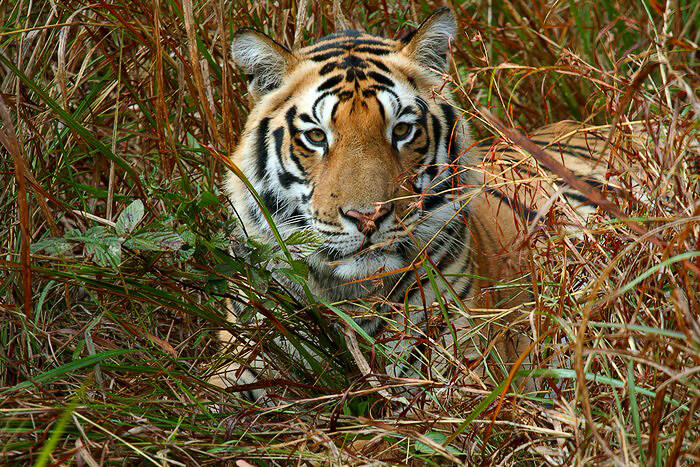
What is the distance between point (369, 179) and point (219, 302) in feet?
1.69

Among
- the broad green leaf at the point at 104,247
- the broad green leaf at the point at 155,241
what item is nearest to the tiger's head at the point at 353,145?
the broad green leaf at the point at 155,241

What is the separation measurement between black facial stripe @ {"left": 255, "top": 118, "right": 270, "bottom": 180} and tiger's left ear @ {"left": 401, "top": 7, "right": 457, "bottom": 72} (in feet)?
1.60

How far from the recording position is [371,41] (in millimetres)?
2523

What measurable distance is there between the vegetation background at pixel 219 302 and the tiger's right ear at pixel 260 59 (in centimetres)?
12

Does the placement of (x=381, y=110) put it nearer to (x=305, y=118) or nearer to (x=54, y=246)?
(x=305, y=118)

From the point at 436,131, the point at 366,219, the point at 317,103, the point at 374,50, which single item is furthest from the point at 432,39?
the point at 366,219

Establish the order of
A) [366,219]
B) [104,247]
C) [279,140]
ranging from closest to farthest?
[104,247] < [366,219] < [279,140]

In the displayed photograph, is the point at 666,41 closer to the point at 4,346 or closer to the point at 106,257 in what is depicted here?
the point at 106,257

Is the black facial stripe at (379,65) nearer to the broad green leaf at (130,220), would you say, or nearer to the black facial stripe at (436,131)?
the black facial stripe at (436,131)

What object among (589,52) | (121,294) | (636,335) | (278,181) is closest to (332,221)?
(278,181)

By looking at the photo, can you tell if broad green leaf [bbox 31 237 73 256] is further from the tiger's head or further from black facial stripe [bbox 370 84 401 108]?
black facial stripe [bbox 370 84 401 108]

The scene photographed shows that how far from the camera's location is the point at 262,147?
243 centimetres

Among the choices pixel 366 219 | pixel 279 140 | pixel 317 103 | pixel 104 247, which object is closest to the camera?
pixel 104 247

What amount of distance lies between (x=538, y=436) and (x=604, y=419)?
164mm
